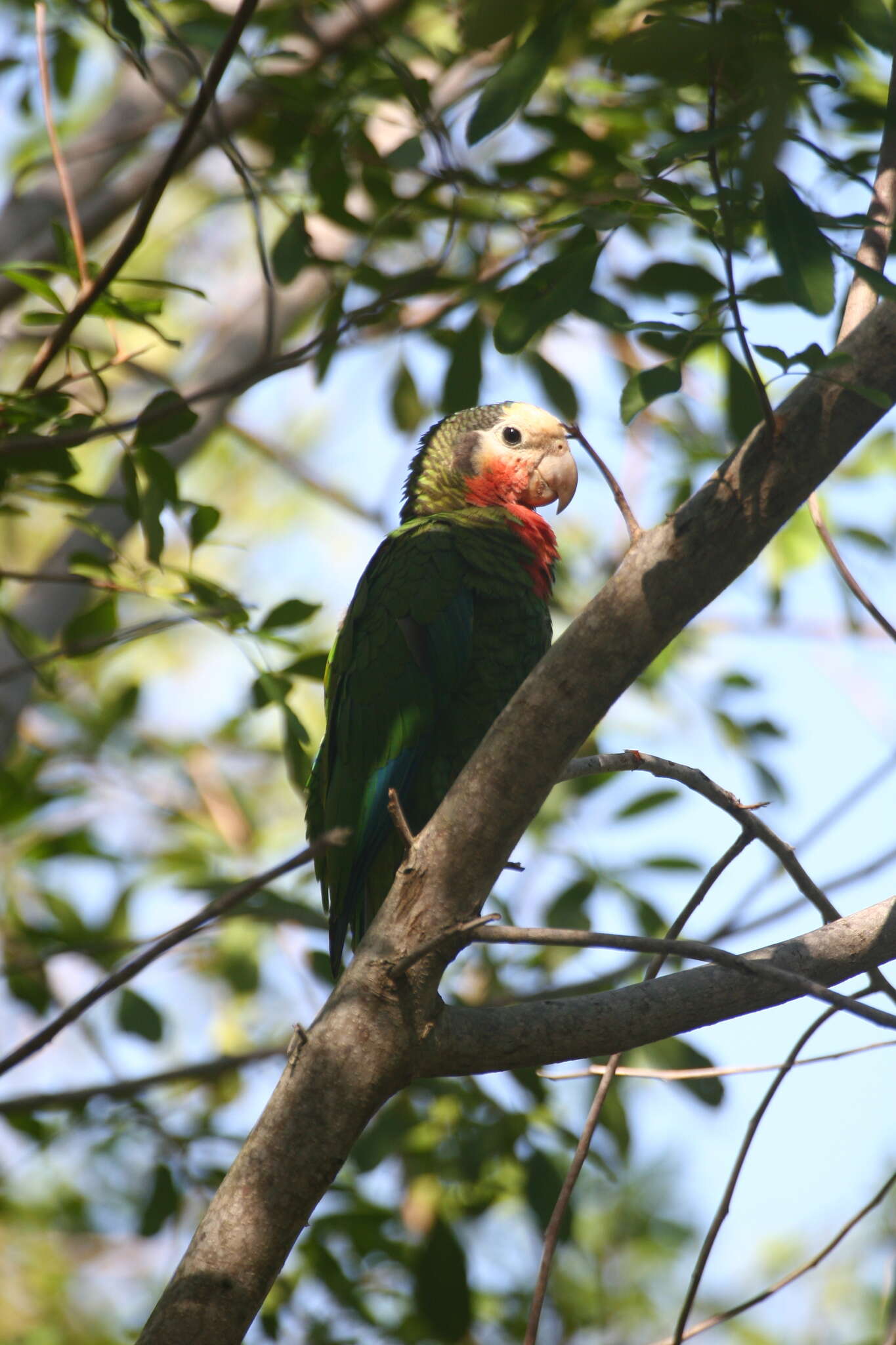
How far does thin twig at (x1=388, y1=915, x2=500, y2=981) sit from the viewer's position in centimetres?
140

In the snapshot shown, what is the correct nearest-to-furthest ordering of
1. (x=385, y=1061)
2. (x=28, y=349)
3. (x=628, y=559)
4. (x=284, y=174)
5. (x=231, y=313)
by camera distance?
(x=628, y=559) → (x=385, y=1061) → (x=284, y=174) → (x=28, y=349) → (x=231, y=313)

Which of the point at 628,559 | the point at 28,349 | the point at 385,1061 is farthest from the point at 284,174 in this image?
the point at 385,1061

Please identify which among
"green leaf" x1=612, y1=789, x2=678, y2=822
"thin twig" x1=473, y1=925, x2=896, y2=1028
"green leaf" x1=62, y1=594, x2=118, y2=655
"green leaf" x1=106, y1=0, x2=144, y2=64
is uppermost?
"green leaf" x1=106, y1=0, x2=144, y2=64

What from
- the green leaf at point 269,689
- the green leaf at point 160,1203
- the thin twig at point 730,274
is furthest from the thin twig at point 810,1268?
the green leaf at point 160,1203

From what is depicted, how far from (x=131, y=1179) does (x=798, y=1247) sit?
3211mm

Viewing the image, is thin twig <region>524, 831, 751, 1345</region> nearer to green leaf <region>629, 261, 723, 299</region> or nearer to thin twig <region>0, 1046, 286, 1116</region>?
thin twig <region>0, 1046, 286, 1116</region>

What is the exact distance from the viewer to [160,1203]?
2.58 m

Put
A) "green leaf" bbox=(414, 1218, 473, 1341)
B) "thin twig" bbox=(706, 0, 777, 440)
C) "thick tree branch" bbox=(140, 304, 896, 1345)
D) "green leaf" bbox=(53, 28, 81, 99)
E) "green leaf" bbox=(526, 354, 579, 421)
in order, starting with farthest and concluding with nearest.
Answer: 1. "green leaf" bbox=(53, 28, 81, 99)
2. "green leaf" bbox=(526, 354, 579, 421)
3. "green leaf" bbox=(414, 1218, 473, 1341)
4. "thick tree branch" bbox=(140, 304, 896, 1345)
5. "thin twig" bbox=(706, 0, 777, 440)

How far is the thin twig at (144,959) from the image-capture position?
917 mm

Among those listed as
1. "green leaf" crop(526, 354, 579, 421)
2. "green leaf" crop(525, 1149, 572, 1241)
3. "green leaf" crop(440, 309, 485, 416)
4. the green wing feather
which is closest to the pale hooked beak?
"green leaf" crop(526, 354, 579, 421)

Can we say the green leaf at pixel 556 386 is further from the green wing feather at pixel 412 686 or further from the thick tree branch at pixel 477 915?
the thick tree branch at pixel 477 915

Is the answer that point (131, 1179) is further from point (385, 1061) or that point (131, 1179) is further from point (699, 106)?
point (699, 106)

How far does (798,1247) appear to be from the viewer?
4961 millimetres

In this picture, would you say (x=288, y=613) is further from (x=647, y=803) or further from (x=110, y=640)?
(x=647, y=803)
